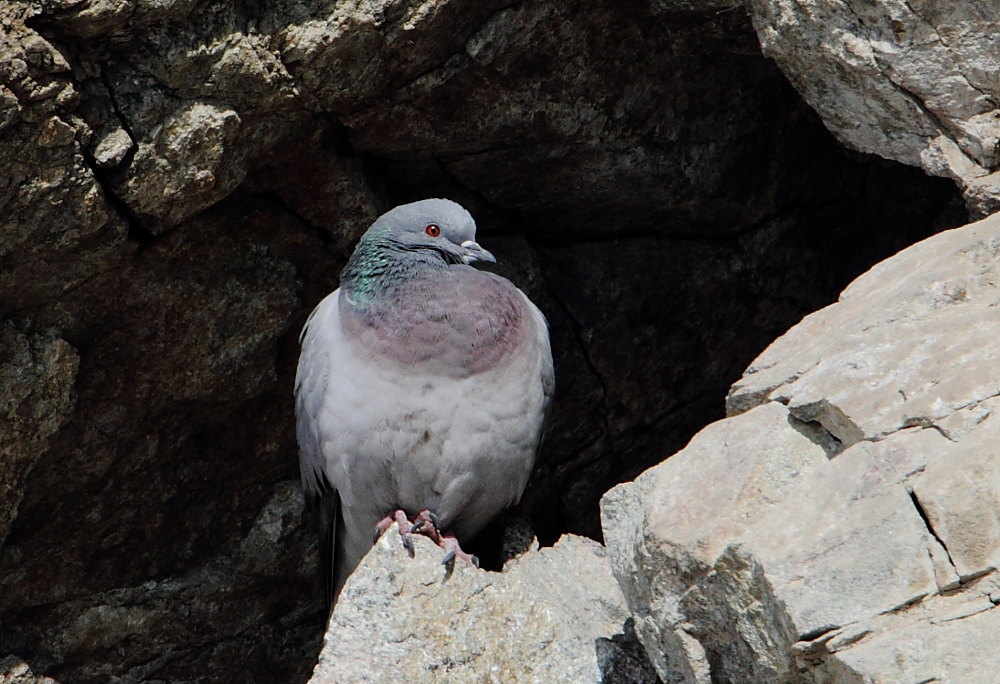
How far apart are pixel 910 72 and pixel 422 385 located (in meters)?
1.94

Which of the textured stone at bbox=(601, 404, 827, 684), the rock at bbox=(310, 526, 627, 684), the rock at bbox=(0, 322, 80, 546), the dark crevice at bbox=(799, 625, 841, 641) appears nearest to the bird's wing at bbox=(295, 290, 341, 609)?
the rock at bbox=(310, 526, 627, 684)

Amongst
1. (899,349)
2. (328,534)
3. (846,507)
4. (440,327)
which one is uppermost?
(899,349)

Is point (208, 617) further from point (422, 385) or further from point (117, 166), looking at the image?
point (117, 166)

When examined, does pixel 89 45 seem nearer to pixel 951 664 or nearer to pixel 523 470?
pixel 523 470

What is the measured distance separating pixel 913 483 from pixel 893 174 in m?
3.24

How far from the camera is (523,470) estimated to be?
470 cm

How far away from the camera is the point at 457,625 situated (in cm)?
382

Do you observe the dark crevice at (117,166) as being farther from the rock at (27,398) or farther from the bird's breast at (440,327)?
the bird's breast at (440,327)

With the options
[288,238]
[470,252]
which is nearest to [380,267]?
[470,252]

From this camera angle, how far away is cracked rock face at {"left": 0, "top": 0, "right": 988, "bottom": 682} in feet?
14.5

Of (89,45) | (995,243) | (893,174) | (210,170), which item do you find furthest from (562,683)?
(893,174)

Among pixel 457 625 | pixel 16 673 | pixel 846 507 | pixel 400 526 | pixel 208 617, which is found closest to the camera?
pixel 846 507

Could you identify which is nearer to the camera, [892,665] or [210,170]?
[892,665]

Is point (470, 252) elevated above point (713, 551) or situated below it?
below
